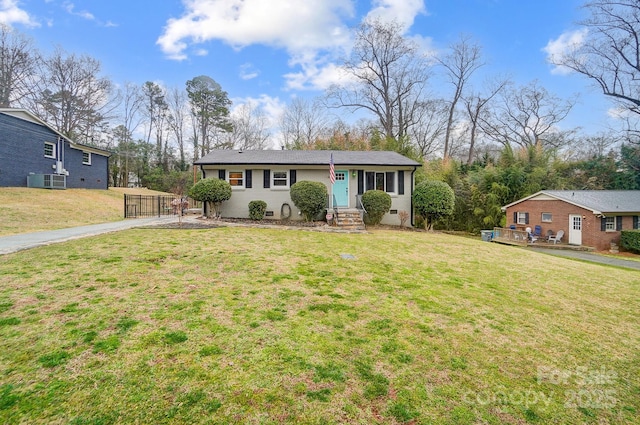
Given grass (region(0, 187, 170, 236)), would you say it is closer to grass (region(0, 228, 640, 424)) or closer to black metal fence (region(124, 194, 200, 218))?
black metal fence (region(124, 194, 200, 218))

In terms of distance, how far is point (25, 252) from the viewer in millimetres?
6059

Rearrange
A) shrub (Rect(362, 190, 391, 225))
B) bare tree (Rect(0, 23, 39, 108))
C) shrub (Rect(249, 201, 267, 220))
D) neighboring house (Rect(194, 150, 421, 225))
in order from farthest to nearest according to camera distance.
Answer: bare tree (Rect(0, 23, 39, 108)) < neighboring house (Rect(194, 150, 421, 225)) < shrub (Rect(362, 190, 391, 225)) < shrub (Rect(249, 201, 267, 220))

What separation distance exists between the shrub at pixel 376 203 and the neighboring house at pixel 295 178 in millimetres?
910

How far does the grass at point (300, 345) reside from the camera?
2182 millimetres

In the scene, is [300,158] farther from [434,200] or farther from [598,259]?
[598,259]

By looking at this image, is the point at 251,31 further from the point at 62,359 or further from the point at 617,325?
the point at 617,325

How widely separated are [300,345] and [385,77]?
3037 centimetres

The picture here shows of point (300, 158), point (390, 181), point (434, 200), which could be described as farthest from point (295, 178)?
point (434, 200)

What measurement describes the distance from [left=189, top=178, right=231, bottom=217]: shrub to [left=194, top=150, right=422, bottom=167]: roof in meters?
1.36

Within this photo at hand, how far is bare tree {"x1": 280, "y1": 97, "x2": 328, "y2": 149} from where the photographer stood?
3025cm

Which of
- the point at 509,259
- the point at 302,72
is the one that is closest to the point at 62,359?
the point at 509,259

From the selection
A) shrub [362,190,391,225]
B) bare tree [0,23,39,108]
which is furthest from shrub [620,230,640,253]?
bare tree [0,23,39,108]

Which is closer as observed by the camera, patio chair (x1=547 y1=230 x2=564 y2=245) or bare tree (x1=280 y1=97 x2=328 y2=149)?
patio chair (x1=547 y1=230 x2=564 y2=245)

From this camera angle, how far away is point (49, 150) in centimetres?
1881
